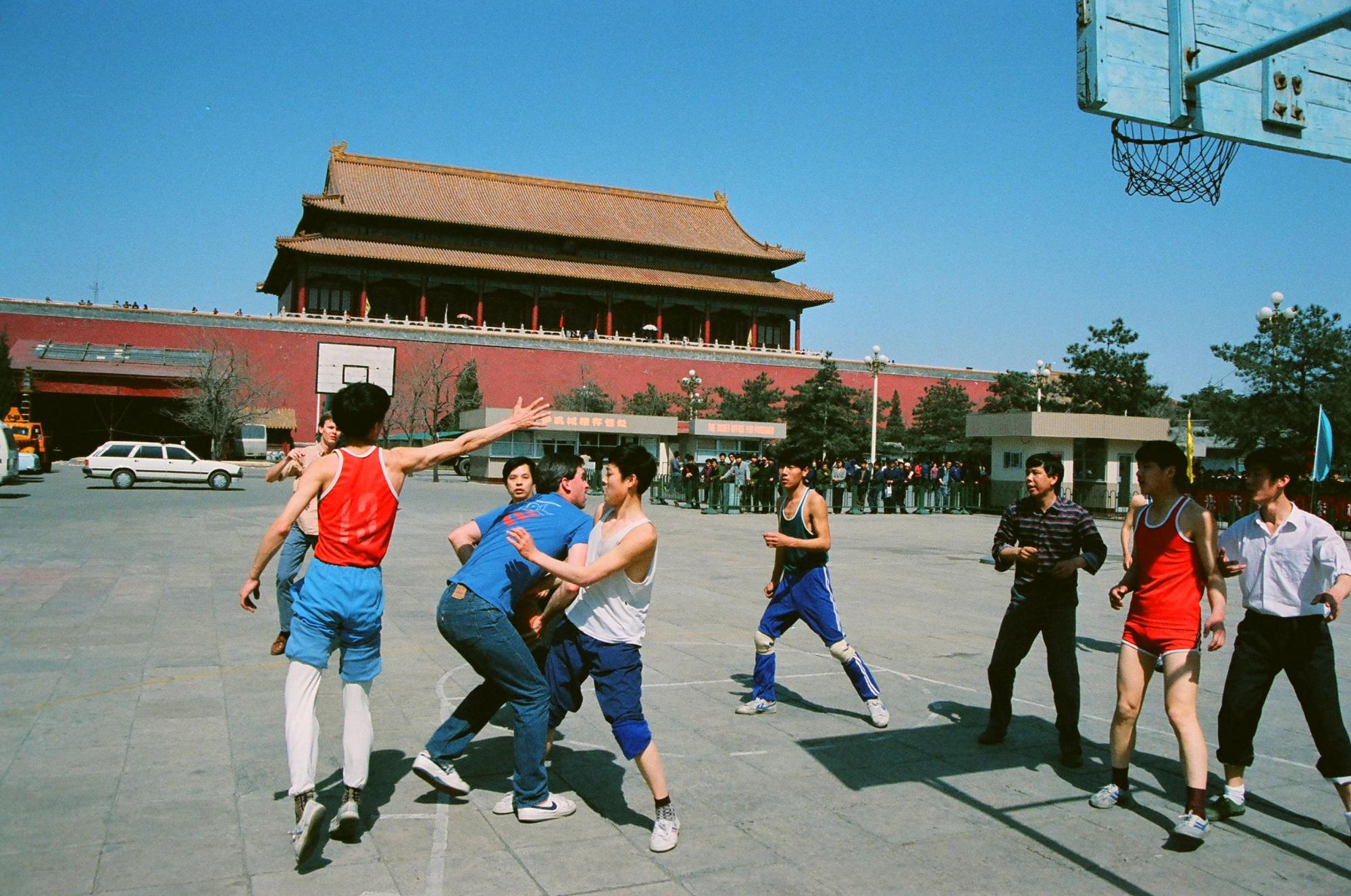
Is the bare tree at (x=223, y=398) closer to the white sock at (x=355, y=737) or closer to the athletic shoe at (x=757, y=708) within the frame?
the athletic shoe at (x=757, y=708)

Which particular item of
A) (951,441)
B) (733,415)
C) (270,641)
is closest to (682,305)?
(733,415)

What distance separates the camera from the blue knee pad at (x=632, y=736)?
380 cm

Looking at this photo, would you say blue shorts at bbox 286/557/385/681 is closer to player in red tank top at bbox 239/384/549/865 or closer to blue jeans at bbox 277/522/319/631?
player in red tank top at bbox 239/384/549/865

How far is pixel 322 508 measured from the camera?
12.3ft

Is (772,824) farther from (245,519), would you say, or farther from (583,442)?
(583,442)

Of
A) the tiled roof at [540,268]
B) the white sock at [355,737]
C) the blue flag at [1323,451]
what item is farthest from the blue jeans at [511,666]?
the tiled roof at [540,268]

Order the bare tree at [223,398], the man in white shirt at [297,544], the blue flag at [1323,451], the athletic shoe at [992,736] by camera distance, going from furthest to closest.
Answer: the bare tree at [223,398] < the blue flag at [1323,451] < the man in white shirt at [297,544] < the athletic shoe at [992,736]

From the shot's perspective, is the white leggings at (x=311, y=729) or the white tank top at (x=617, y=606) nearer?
the white leggings at (x=311, y=729)

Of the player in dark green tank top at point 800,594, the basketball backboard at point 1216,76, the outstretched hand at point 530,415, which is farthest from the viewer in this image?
the player in dark green tank top at point 800,594

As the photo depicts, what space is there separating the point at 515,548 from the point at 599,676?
1.97 ft

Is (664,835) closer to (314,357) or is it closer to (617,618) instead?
(617,618)

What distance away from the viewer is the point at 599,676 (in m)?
3.97

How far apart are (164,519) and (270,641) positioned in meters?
11.8

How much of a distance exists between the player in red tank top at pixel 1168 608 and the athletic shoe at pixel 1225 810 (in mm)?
281
